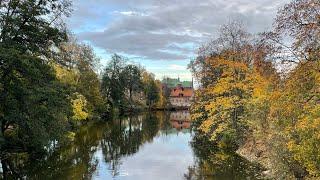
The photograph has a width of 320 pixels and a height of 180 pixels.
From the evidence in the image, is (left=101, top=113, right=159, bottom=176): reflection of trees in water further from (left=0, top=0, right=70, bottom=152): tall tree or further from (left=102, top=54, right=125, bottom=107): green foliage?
(left=102, top=54, right=125, bottom=107): green foliage

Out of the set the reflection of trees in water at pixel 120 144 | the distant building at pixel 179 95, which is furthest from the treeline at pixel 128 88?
the reflection of trees in water at pixel 120 144

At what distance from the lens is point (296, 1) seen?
53.4 ft

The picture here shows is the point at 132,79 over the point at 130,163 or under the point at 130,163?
Answer: over

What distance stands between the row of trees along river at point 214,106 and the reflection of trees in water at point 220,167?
0.25 ft

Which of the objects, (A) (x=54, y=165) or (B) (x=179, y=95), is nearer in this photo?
(A) (x=54, y=165)

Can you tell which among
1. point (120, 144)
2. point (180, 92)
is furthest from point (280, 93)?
point (180, 92)

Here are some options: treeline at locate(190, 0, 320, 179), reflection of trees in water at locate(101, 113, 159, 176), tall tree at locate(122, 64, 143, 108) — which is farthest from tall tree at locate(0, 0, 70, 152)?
tall tree at locate(122, 64, 143, 108)

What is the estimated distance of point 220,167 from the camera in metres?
30.8

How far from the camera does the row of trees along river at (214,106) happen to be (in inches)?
671

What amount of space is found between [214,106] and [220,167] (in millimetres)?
8586

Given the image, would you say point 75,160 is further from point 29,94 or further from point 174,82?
point 174,82

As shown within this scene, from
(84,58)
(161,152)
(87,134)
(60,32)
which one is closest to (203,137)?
(161,152)

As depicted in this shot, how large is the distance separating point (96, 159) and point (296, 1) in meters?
23.7

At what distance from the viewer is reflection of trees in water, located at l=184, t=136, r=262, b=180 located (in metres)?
27.6
